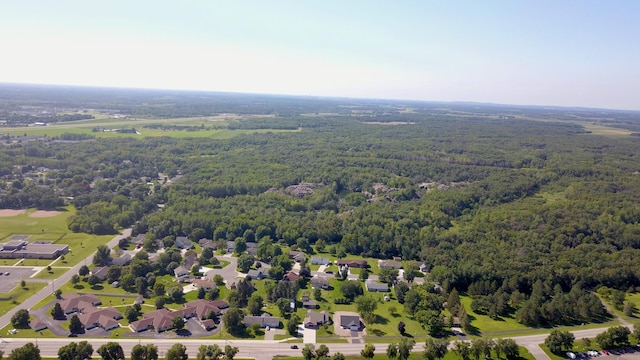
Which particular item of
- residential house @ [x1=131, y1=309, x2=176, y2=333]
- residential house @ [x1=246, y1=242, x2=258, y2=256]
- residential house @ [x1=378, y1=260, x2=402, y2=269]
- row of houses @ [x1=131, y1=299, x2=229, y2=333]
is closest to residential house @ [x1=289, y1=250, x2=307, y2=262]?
residential house @ [x1=246, y1=242, x2=258, y2=256]

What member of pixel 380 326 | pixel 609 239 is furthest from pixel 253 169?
pixel 609 239

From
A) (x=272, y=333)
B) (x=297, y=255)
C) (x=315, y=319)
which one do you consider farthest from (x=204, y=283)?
(x=315, y=319)

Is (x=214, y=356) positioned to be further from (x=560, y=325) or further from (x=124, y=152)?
(x=124, y=152)

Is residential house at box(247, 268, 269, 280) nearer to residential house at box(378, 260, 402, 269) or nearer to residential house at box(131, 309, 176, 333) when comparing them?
residential house at box(131, 309, 176, 333)

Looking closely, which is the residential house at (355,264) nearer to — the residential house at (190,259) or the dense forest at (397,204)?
the dense forest at (397,204)

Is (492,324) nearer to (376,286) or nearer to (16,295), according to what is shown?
(376,286)

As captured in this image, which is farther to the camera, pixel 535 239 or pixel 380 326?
pixel 535 239
